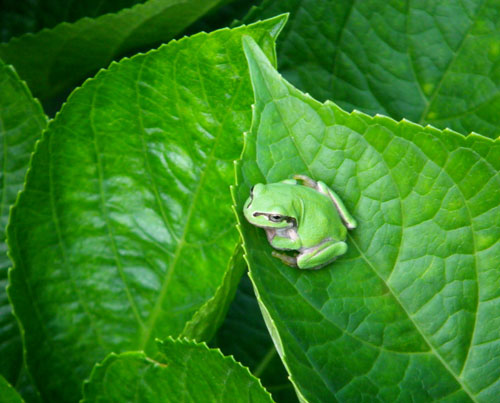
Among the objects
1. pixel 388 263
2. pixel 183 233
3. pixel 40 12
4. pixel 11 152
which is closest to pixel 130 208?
pixel 183 233

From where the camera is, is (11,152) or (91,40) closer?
(11,152)

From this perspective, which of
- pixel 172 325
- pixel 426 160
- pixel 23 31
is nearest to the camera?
pixel 426 160

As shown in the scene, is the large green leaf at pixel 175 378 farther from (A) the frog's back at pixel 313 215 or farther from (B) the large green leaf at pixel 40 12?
(B) the large green leaf at pixel 40 12

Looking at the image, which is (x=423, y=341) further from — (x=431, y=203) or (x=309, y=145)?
(x=309, y=145)

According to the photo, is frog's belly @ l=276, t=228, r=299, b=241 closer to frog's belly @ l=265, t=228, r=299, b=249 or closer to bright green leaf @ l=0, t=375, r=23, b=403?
frog's belly @ l=265, t=228, r=299, b=249

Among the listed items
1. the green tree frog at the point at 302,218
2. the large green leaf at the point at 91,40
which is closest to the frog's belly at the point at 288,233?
the green tree frog at the point at 302,218

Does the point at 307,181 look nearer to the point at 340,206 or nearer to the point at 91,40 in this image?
the point at 340,206

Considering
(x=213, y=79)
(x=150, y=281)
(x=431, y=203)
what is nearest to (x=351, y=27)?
(x=213, y=79)

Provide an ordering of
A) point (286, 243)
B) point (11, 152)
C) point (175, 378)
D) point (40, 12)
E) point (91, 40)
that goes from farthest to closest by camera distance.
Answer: point (40, 12) < point (91, 40) < point (11, 152) < point (286, 243) < point (175, 378)
